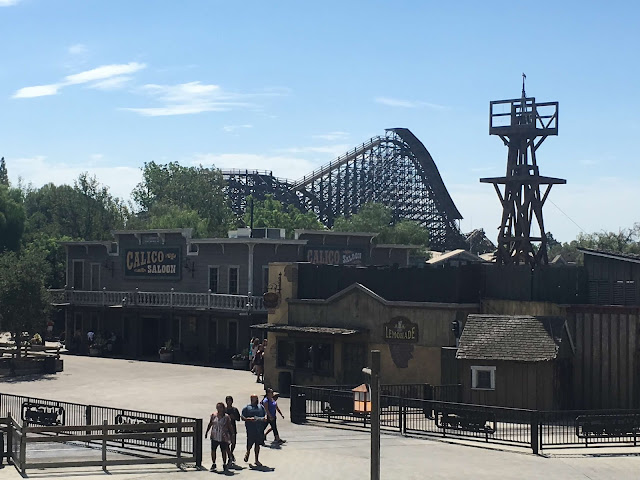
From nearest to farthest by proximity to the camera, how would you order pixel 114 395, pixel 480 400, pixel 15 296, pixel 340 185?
pixel 480 400 → pixel 114 395 → pixel 15 296 → pixel 340 185

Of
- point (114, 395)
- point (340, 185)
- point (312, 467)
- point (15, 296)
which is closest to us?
point (312, 467)

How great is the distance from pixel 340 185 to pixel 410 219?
353 inches

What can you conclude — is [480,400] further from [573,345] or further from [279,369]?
[279,369]

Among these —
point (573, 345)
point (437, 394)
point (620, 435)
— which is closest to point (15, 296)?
point (437, 394)

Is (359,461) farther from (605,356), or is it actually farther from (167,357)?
(167,357)

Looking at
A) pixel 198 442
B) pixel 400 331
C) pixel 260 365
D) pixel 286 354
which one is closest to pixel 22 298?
pixel 260 365

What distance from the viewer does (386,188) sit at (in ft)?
373

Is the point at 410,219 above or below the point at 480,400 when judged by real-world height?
above

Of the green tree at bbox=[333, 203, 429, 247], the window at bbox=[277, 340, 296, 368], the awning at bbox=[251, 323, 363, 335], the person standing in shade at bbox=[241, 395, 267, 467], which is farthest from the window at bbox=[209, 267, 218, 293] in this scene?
the green tree at bbox=[333, 203, 429, 247]

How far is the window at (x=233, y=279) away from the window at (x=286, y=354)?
14.5 metres

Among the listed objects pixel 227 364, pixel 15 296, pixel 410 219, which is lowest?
pixel 227 364

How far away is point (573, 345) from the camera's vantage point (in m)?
32.2

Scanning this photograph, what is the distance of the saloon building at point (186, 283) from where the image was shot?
5272 centimetres

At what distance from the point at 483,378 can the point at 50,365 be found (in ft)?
72.1
